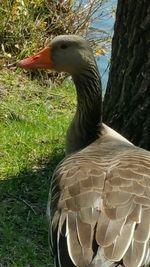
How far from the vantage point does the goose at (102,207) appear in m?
4.44

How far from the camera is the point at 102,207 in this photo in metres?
4.65

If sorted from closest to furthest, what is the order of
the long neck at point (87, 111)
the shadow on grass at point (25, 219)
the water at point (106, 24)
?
the shadow on grass at point (25, 219), the long neck at point (87, 111), the water at point (106, 24)

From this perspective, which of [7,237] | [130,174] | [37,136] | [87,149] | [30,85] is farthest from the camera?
[30,85]

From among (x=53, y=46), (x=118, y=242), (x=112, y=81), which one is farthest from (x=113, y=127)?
(x=118, y=242)

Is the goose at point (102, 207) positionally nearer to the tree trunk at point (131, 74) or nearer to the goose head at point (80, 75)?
the goose head at point (80, 75)

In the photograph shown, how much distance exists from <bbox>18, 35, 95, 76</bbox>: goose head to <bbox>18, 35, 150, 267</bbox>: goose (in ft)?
0.10

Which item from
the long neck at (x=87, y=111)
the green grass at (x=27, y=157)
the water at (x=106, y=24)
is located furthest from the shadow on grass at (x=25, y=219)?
the water at (x=106, y=24)

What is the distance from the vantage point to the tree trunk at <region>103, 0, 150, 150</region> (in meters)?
6.43

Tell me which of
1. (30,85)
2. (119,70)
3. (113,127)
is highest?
(119,70)

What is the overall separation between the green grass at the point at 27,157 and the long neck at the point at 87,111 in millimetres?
665

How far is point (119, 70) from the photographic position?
21.9 ft

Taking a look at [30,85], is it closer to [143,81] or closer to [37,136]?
[37,136]

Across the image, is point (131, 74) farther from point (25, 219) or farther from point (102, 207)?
point (102, 207)

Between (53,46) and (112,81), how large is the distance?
817mm
